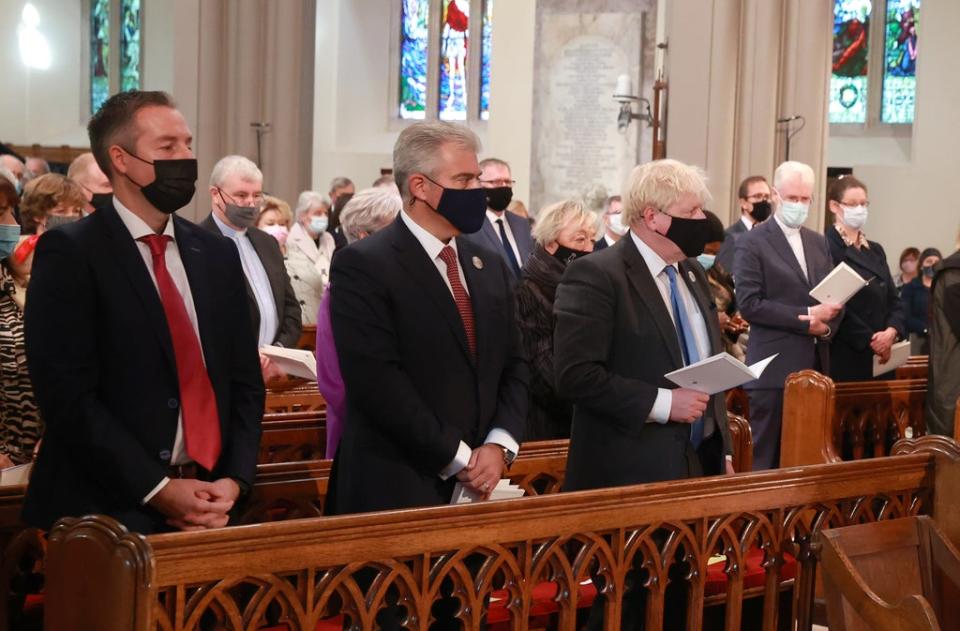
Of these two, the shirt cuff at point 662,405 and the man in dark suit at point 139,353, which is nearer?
the man in dark suit at point 139,353

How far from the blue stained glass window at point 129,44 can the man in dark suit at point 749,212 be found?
13.8 meters

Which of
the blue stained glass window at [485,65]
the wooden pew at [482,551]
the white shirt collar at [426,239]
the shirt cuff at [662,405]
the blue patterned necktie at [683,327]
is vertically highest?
the blue stained glass window at [485,65]

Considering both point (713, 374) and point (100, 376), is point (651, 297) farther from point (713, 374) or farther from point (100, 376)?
point (100, 376)

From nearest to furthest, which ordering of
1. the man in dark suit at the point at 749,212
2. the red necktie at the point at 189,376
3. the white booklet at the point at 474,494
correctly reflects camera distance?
1. the red necktie at the point at 189,376
2. the white booklet at the point at 474,494
3. the man in dark suit at the point at 749,212

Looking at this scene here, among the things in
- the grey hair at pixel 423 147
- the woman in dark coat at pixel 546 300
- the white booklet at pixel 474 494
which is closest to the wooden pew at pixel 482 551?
the white booklet at pixel 474 494

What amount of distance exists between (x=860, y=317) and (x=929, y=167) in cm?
956

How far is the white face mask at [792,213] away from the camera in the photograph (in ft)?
20.2

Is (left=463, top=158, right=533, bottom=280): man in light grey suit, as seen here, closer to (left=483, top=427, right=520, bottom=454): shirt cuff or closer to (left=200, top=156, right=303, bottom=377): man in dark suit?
(left=200, top=156, right=303, bottom=377): man in dark suit

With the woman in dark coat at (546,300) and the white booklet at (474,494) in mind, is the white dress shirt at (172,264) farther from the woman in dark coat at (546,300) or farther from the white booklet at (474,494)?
the woman in dark coat at (546,300)

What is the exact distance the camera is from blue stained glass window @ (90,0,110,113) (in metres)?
20.6

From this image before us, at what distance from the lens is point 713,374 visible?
11.7ft

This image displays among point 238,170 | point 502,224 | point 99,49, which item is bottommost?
point 502,224

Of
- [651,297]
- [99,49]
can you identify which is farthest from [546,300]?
[99,49]

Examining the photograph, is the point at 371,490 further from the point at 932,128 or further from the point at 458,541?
the point at 932,128
